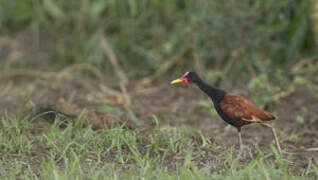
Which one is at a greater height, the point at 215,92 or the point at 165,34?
the point at 215,92

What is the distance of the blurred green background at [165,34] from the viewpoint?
266 inches

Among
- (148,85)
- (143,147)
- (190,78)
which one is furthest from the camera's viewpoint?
(148,85)

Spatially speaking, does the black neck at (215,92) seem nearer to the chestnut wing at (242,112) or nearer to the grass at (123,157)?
the chestnut wing at (242,112)

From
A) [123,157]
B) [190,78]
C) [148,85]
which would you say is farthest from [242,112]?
[148,85]

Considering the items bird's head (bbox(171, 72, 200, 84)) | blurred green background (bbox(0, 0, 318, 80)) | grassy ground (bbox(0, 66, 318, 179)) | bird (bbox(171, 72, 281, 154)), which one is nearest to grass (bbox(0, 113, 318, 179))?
grassy ground (bbox(0, 66, 318, 179))

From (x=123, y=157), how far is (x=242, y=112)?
91cm

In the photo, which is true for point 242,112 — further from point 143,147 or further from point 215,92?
point 143,147

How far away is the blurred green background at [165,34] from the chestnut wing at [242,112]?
2.33 metres

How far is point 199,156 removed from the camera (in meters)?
4.08

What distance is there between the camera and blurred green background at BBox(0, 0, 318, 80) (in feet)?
22.1

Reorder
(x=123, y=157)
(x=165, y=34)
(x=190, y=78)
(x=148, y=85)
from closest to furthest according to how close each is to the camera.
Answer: (x=123, y=157), (x=190, y=78), (x=148, y=85), (x=165, y=34)

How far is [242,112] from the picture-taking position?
4109mm

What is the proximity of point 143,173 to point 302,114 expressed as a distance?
115 inches

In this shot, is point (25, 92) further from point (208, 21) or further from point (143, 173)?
point (143, 173)
